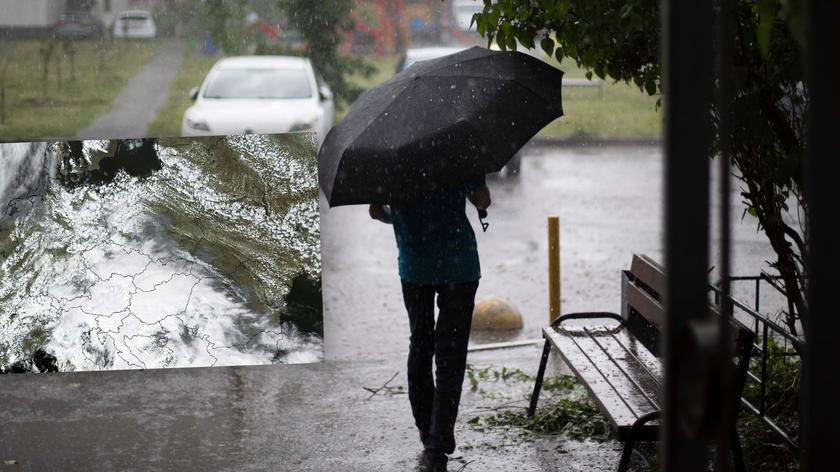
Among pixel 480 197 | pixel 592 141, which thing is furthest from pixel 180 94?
pixel 480 197

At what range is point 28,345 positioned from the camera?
6914 mm

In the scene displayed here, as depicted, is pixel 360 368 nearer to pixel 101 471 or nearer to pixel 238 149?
pixel 238 149

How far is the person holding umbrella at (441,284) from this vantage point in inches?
215

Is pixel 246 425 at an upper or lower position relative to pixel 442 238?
lower

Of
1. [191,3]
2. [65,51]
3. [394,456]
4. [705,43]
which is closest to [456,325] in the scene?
[394,456]

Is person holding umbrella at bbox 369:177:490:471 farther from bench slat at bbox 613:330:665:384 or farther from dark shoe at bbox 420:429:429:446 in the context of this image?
bench slat at bbox 613:330:665:384

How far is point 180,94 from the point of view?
22.9m

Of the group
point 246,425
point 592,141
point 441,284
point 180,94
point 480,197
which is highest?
point 480,197

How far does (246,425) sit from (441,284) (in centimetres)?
186

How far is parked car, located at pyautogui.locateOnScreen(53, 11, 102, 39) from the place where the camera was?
21.6 meters

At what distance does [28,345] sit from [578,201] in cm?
973

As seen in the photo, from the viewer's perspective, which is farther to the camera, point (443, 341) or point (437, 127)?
point (443, 341)

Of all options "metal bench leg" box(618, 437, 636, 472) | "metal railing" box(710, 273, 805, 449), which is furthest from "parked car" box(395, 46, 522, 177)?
"metal bench leg" box(618, 437, 636, 472)

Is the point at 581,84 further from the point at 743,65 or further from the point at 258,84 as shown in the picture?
the point at 743,65
